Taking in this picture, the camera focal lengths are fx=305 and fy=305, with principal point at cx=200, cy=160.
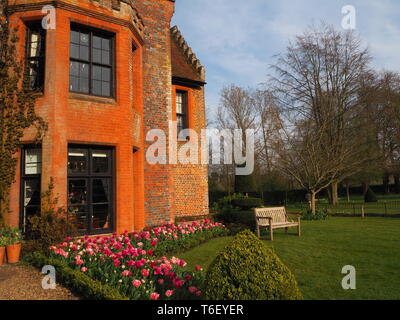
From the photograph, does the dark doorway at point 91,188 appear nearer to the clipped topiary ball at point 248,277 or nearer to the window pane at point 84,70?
the window pane at point 84,70

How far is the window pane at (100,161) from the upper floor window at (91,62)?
1.74m

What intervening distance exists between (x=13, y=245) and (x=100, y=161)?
3.01 m

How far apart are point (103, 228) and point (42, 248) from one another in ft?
5.76

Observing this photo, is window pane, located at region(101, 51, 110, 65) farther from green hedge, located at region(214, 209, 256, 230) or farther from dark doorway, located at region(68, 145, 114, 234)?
green hedge, located at region(214, 209, 256, 230)

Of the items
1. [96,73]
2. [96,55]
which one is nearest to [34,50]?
[96,55]

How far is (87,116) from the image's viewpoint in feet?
27.7

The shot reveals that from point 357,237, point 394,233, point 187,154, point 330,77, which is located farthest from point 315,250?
point 330,77

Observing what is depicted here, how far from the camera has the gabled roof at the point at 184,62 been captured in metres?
13.9

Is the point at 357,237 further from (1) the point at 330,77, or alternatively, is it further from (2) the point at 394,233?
(1) the point at 330,77

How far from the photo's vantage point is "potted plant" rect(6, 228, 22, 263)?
696cm

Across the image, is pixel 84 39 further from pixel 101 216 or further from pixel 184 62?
pixel 184 62

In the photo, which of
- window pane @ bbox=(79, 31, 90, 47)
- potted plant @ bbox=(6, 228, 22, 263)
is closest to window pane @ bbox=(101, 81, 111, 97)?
window pane @ bbox=(79, 31, 90, 47)

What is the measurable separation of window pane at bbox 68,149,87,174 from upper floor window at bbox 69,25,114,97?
1.73m

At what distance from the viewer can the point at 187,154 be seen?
13406 millimetres
